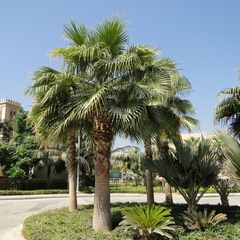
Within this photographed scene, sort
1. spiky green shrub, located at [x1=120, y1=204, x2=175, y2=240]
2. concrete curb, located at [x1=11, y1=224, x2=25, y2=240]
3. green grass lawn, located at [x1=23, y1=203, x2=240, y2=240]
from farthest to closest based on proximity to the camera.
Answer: concrete curb, located at [x1=11, y1=224, x2=25, y2=240] → green grass lawn, located at [x1=23, y1=203, x2=240, y2=240] → spiky green shrub, located at [x1=120, y1=204, x2=175, y2=240]

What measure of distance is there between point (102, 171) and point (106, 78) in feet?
8.71

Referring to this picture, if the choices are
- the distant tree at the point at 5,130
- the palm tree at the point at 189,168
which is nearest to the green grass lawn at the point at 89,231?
the palm tree at the point at 189,168

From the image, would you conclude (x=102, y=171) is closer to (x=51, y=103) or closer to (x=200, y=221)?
(x=51, y=103)

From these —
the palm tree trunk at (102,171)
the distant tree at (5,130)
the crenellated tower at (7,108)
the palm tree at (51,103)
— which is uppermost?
the crenellated tower at (7,108)

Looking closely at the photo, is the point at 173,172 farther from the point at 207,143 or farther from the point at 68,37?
the point at 68,37

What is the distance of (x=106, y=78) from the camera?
855cm

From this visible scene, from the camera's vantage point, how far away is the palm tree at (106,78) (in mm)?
8086

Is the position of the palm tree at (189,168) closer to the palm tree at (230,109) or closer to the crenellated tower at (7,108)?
the palm tree at (230,109)

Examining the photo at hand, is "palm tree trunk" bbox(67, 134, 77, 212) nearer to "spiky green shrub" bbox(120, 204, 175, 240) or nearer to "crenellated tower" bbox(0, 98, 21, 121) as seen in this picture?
"spiky green shrub" bbox(120, 204, 175, 240)

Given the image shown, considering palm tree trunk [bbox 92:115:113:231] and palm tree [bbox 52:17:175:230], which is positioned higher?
palm tree [bbox 52:17:175:230]

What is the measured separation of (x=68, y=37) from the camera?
28.5 ft


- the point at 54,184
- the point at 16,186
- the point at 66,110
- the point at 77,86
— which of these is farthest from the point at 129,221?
the point at 54,184

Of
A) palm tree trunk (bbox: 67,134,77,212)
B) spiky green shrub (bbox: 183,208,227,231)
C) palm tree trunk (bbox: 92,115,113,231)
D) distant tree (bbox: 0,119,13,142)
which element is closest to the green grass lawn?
spiky green shrub (bbox: 183,208,227,231)

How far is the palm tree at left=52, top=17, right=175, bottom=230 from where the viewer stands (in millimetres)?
8086
